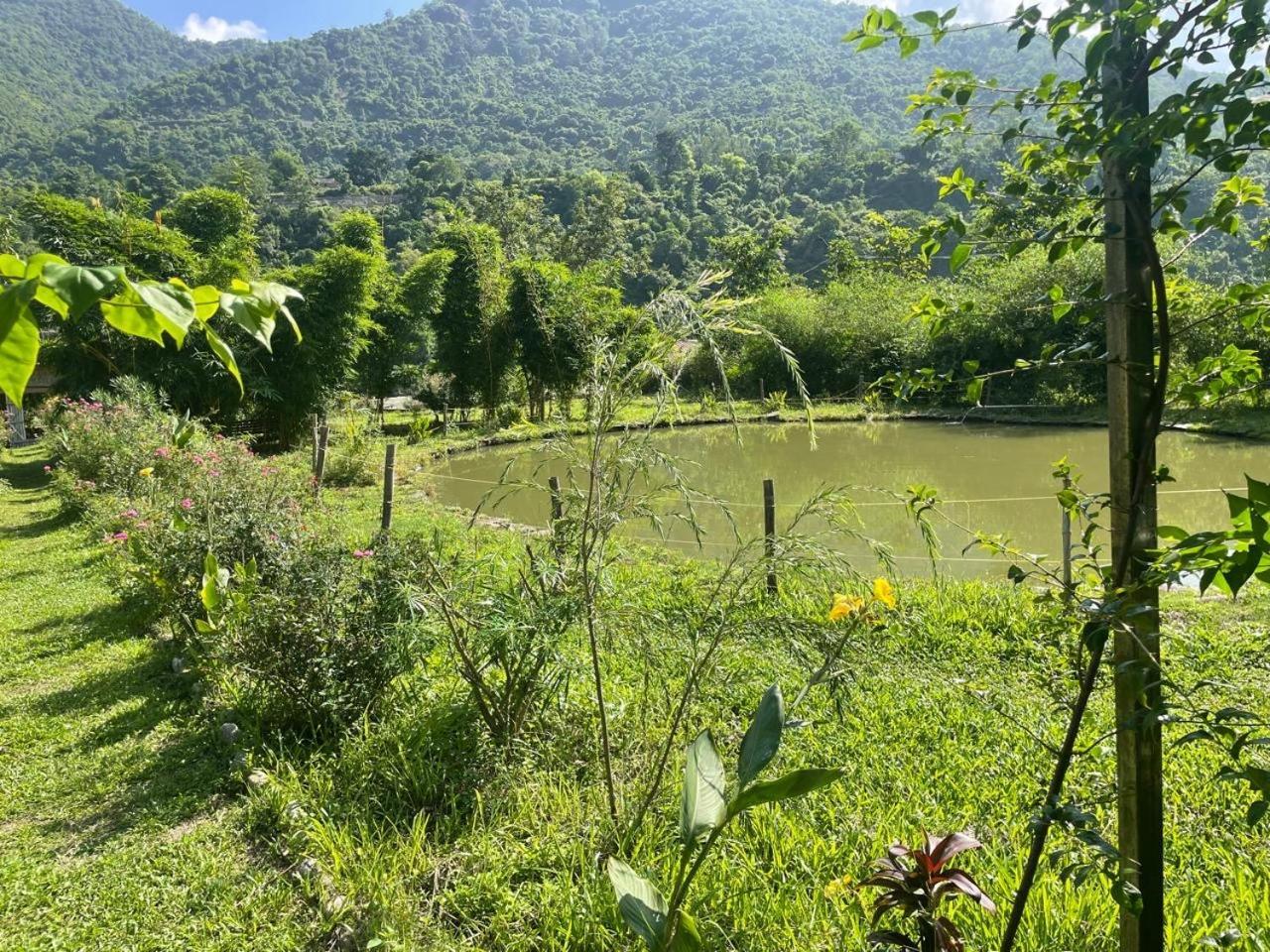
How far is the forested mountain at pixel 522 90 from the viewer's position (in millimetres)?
76562

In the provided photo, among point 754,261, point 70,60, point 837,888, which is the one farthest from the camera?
point 70,60

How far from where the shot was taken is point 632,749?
281cm

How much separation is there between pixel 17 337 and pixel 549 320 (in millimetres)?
16310

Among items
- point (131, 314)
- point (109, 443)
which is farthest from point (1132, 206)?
point (109, 443)

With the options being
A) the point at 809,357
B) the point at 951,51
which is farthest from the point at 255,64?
the point at 809,357

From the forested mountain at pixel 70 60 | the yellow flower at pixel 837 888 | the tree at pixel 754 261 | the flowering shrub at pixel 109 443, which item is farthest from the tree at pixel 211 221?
the forested mountain at pixel 70 60

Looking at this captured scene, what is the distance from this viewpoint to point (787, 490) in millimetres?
10469

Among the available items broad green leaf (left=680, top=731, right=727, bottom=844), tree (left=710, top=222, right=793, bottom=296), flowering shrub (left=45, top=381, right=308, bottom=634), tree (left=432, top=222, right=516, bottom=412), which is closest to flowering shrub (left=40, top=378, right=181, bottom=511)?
flowering shrub (left=45, top=381, right=308, bottom=634)

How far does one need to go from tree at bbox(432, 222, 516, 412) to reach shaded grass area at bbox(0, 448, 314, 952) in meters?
13.0

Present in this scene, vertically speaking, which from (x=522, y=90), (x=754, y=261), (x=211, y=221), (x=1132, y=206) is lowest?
(x=1132, y=206)

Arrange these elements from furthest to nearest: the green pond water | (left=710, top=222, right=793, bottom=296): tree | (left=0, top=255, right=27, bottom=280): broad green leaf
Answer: (left=710, top=222, right=793, bottom=296): tree, the green pond water, (left=0, top=255, right=27, bottom=280): broad green leaf

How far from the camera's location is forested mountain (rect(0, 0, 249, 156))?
74.6 meters

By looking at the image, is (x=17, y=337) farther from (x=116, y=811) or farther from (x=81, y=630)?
(x=81, y=630)

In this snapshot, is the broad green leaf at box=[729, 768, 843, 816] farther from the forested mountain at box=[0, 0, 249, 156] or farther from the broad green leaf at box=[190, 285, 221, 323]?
the forested mountain at box=[0, 0, 249, 156]
